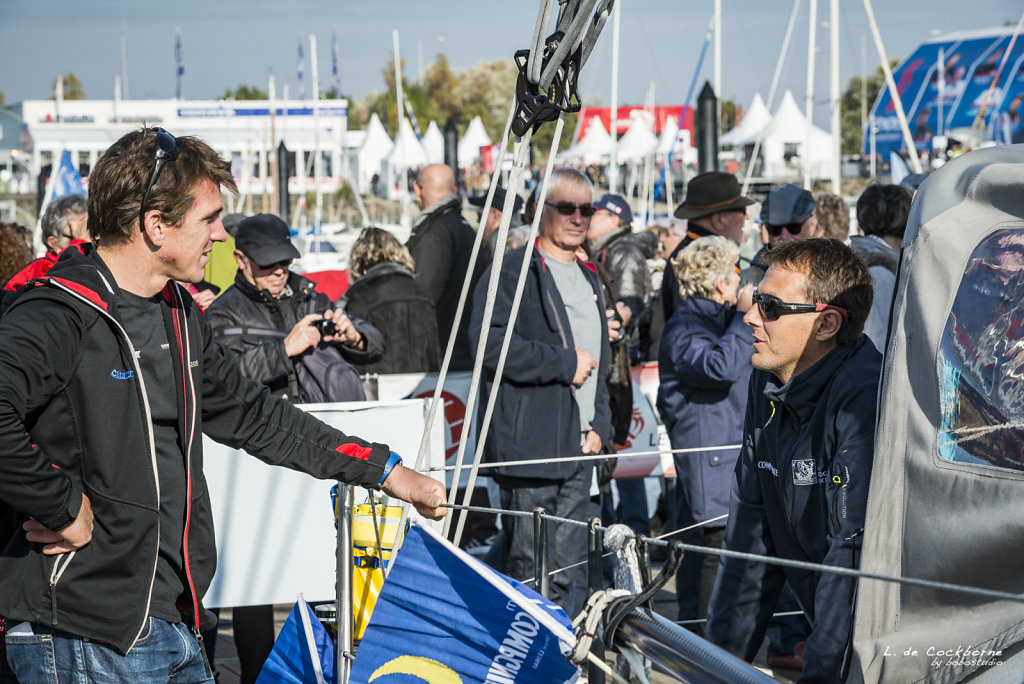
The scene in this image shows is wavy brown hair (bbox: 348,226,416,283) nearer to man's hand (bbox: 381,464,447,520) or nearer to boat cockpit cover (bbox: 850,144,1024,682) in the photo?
man's hand (bbox: 381,464,447,520)

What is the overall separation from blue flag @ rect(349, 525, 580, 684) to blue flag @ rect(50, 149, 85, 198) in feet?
29.9

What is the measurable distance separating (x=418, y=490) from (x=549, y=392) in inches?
75.3

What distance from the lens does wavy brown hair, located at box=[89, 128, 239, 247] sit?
255 centimetres


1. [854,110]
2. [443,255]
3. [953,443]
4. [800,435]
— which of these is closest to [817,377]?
[800,435]

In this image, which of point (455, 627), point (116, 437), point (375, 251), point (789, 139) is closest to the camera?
point (116, 437)

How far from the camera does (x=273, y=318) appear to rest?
5.29 meters

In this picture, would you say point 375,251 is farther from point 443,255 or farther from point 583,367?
point 583,367

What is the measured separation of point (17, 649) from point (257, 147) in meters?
60.0

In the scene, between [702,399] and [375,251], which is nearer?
[702,399]

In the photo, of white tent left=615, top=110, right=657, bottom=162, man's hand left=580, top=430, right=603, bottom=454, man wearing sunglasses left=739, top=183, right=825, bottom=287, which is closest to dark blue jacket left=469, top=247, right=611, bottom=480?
man's hand left=580, top=430, right=603, bottom=454

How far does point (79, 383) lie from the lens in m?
2.40

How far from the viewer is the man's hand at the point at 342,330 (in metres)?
5.17

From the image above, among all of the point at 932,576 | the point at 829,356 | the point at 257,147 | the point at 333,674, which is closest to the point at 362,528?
the point at 333,674

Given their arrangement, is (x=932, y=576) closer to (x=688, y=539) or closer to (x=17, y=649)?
(x=17, y=649)
